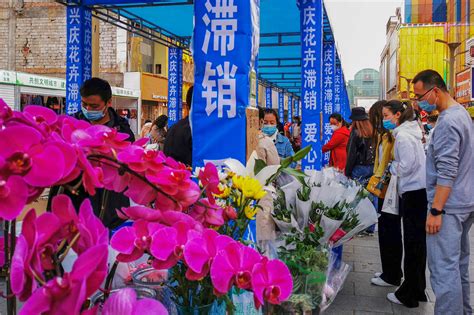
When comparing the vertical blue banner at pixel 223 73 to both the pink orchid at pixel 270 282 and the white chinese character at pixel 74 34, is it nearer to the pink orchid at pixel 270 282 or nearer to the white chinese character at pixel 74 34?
the pink orchid at pixel 270 282

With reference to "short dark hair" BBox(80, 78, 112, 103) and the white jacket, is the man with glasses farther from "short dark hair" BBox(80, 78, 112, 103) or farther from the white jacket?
"short dark hair" BBox(80, 78, 112, 103)

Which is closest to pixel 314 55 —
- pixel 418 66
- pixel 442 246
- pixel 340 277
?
pixel 442 246

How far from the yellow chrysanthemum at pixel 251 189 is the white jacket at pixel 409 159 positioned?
9.94 ft

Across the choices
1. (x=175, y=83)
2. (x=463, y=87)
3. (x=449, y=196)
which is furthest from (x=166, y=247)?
(x=463, y=87)

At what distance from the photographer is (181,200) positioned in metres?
1.08

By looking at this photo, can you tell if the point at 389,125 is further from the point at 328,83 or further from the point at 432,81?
the point at 328,83

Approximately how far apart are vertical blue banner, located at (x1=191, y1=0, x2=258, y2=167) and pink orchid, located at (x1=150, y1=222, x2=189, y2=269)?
92.0 inches

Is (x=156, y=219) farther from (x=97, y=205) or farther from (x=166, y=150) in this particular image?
(x=166, y=150)

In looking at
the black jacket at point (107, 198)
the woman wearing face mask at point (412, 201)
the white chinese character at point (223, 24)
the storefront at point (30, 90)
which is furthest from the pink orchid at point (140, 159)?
the storefront at point (30, 90)

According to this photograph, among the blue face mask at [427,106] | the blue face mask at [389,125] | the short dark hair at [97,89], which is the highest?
the short dark hair at [97,89]

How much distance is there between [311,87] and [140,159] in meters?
7.32

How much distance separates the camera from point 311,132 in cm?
814

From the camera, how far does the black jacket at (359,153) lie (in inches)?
255

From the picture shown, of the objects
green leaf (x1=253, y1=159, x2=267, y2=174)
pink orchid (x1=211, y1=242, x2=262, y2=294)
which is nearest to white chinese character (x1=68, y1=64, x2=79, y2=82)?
green leaf (x1=253, y1=159, x2=267, y2=174)
